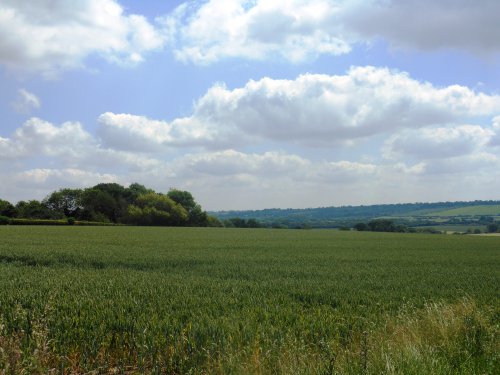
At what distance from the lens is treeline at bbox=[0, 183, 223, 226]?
10794 centimetres

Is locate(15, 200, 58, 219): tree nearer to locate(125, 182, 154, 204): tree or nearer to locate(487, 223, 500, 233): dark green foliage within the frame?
locate(125, 182, 154, 204): tree

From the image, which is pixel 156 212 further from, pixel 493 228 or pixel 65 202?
pixel 493 228

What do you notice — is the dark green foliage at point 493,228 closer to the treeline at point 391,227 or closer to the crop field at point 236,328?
the treeline at point 391,227

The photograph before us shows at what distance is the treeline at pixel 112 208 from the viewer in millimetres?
107938

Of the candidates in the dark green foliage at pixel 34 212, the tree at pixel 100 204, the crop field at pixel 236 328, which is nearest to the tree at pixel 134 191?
the tree at pixel 100 204

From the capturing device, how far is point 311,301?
13.8 m

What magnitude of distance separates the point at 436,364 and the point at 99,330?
6.18 m

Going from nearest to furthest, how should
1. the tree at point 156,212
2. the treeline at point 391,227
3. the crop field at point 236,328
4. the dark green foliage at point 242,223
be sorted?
1. the crop field at point 236,328
2. the tree at point 156,212
3. the treeline at point 391,227
4. the dark green foliage at point 242,223

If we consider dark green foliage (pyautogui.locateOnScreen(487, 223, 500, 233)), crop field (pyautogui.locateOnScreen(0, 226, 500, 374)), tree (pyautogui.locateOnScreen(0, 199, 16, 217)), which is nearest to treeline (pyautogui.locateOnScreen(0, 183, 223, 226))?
tree (pyautogui.locateOnScreen(0, 199, 16, 217))

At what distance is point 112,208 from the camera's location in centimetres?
11831

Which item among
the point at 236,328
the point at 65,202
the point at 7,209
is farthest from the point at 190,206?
the point at 236,328

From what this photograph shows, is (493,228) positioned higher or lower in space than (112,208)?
lower

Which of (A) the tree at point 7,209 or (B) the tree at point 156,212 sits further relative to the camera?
(B) the tree at point 156,212

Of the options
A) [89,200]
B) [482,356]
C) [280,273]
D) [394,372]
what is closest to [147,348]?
[394,372]
